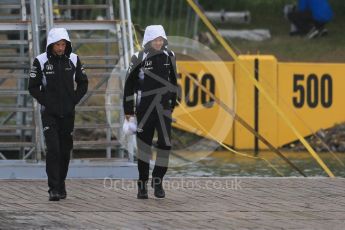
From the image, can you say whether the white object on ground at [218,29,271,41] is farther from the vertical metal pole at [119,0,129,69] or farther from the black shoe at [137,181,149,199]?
the black shoe at [137,181,149,199]

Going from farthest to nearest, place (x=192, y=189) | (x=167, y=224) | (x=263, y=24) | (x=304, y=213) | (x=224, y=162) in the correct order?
(x=263, y=24) → (x=224, y=162) → (x=192, y=189) → (x=304, y=213) → (x=167, y=224)

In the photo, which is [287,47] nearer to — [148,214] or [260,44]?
[260,44]

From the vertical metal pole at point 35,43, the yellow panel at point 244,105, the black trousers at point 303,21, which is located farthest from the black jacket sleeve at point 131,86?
the black trousers at point 303,21

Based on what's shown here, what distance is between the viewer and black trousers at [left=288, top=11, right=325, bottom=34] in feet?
95.5

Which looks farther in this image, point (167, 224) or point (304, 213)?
point (304, 213)

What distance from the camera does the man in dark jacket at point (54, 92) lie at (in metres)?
11.2

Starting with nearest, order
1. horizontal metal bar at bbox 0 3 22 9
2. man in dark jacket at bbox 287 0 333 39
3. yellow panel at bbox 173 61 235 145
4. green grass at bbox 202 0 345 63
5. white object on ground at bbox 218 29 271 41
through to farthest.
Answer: horizontal metal bar at bbox 0 3 22 9
yellow panel at bbox 173 61 235 145
green grass at bbox 202 0 345 63
man in dark jacket at bbox 287 0 333 39
white object on ground at bbox 218 29 271 41

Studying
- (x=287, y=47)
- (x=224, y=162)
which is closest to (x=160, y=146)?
(x=224, y=162)

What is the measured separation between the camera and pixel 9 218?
33.4 ft

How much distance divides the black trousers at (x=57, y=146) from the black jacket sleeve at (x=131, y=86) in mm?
593

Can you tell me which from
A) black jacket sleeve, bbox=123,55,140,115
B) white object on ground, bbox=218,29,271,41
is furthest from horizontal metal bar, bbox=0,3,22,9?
white object on ground, bbox=218,29,271,41

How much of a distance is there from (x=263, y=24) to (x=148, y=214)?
21.4 metres

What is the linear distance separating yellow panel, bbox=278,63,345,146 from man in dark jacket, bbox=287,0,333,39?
8.69 metres

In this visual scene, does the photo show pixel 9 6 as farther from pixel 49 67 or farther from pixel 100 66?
pixel 49 67
